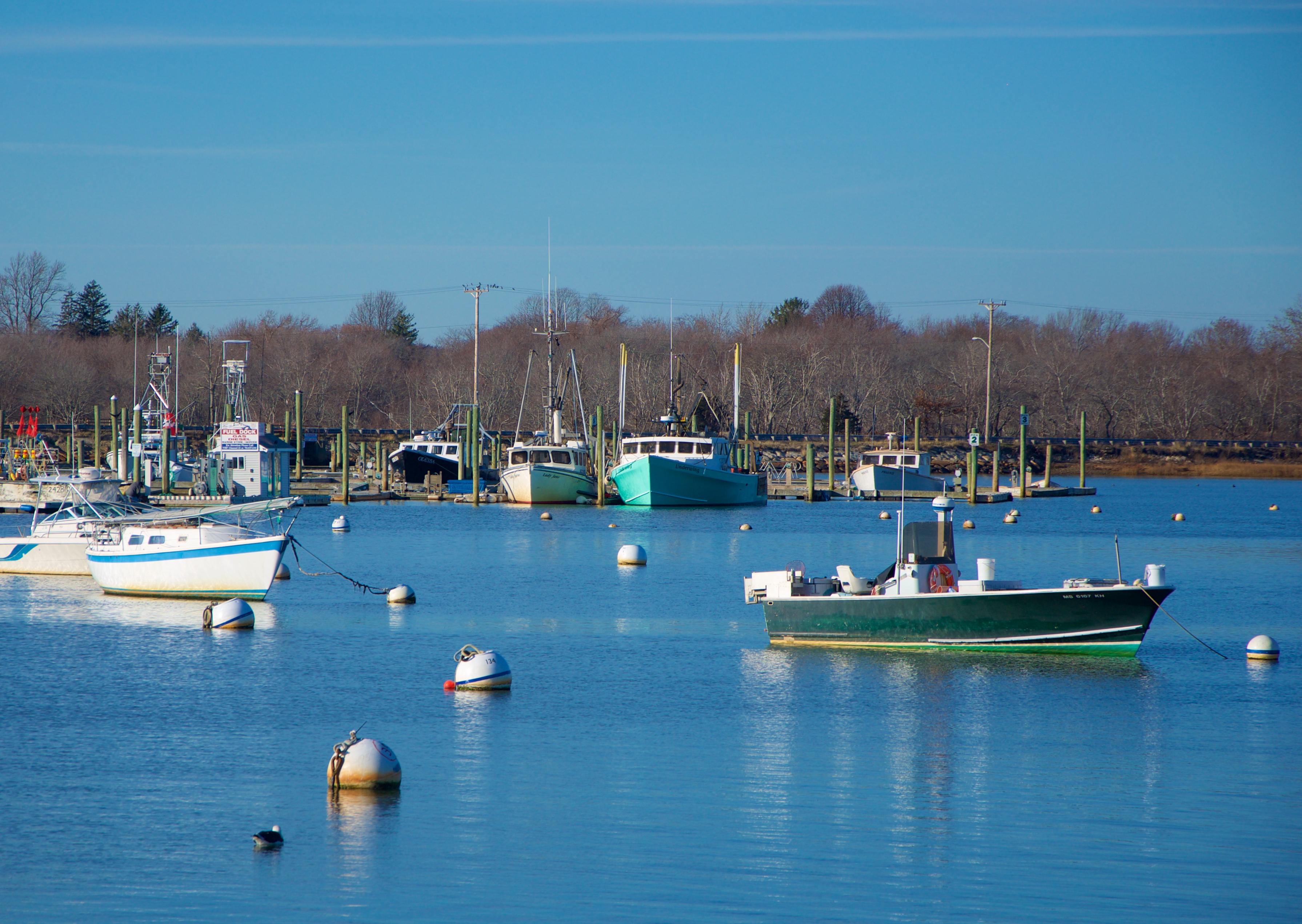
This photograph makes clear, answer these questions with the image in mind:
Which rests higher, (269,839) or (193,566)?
(193,566)

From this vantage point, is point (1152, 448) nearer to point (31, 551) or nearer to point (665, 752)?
point (31, 551)

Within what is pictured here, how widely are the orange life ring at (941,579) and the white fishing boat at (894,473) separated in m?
53.9

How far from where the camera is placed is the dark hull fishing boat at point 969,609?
74.5 feet

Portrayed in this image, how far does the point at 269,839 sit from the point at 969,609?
13043 millimetres

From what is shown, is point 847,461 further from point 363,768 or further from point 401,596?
point 363,768

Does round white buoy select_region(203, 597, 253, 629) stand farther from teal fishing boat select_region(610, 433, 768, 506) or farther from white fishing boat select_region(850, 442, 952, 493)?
white fishing boat select_region(850, 442, 952, 493)

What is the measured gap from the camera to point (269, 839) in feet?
42.5

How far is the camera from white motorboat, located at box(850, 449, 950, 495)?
7819 centimetres

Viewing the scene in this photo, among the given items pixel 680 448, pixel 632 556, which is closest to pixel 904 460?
pixel 680 448

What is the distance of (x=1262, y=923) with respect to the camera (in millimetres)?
11383

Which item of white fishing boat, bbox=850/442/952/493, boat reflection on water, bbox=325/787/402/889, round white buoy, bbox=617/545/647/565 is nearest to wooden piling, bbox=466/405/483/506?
round white buoy, bbox=617/545/647/565

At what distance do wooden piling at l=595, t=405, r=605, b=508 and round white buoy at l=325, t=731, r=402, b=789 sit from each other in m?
47.6

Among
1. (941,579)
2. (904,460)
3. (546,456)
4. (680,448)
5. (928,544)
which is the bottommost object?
(941,579)

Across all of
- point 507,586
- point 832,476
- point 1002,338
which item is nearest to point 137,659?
point 507,586
